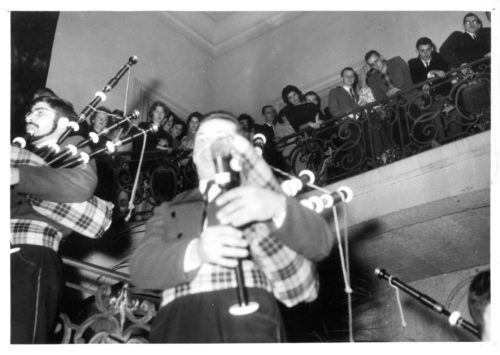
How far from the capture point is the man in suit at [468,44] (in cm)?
541

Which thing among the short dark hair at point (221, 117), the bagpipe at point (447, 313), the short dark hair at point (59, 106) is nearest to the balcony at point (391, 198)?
the bagpipe at point (447, 313)

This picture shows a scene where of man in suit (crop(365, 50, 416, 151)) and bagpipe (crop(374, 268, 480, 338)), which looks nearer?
bagpipe (crop(374, 268, 480, 338))

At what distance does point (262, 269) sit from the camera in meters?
2.32

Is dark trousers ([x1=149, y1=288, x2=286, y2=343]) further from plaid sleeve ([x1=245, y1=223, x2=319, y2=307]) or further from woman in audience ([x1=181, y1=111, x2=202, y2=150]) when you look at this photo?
woman in audience ([x1=181, y1=111, x2=202, y2=150])

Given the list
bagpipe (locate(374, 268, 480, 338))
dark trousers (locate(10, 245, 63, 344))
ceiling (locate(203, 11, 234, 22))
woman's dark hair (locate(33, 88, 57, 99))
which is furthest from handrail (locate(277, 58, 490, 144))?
dark trousers (locate(10, 245, 63, 344))

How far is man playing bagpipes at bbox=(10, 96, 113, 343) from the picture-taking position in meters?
2.88

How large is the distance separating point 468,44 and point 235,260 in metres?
4.12

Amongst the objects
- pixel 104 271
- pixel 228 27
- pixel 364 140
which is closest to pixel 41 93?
pixel 104 271

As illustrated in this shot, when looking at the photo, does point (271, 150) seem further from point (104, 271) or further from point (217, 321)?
point (217, 321)

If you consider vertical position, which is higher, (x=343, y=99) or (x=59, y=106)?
(x=343, y=99)

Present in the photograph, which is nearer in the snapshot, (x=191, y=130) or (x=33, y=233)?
(x=33, y=233)

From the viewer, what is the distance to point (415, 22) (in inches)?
310
